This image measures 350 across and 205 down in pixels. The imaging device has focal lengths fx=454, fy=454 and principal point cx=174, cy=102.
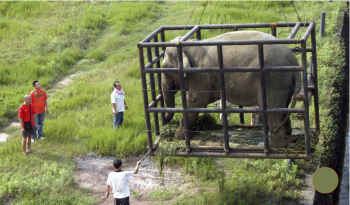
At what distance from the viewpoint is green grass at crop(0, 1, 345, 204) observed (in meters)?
6.95

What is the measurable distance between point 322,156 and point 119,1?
39.7 ft

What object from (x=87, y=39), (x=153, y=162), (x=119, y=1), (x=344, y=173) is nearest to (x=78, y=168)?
(x=153, y=162)

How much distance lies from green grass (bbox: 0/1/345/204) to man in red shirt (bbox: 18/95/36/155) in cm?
25

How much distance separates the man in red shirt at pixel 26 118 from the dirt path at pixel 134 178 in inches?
40.1

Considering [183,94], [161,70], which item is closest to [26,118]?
[161,70]

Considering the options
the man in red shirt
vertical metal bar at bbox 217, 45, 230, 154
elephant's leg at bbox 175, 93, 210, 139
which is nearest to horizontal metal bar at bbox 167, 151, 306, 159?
vertical metal bar at bbox 217, 45, 230, 154

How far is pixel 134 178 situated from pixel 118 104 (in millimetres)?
1867

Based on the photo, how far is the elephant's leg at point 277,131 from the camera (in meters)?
5.56

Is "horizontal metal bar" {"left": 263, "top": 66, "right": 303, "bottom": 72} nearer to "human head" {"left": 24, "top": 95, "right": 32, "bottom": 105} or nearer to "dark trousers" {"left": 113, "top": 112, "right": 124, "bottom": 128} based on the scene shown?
"dark trousers" {"left": 113, "top": 112, "right": 124, "bottom": 128}

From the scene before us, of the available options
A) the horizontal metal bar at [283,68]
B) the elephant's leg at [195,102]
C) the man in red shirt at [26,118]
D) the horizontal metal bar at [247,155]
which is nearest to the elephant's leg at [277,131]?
the horizontal metal bar at [247,155]

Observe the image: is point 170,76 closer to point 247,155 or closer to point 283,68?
point 247,155

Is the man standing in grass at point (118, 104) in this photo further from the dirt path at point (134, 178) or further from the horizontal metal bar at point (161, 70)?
the horizontal metal bar at point (161, 70)

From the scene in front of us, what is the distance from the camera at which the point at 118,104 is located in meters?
8.91

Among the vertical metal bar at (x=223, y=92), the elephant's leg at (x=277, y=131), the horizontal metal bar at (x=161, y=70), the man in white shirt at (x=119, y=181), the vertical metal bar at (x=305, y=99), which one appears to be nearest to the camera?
the vertical metal bar at (x=305, y=99)
